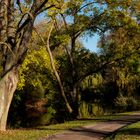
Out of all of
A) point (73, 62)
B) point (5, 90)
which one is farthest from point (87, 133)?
point (73, 62)

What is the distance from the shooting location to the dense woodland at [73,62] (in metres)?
34.2

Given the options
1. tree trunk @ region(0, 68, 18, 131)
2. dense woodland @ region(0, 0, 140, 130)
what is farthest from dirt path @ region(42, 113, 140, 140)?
dense woodland @ region(0, 0, 140, 130)

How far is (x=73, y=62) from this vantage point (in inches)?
1512

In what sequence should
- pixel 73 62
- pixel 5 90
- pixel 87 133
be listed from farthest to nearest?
pixel 73 62 → pixel 5 90 → pixel 87 133

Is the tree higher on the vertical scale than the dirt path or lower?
higher

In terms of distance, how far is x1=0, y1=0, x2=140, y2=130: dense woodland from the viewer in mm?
34156

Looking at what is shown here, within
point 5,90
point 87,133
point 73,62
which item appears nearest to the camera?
point 87,133

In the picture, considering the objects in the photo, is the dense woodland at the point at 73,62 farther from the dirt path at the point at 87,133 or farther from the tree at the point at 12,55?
the dirt path at the point at 87,133

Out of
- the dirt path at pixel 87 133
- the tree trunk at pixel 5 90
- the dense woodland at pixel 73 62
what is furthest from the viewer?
the dense woodland at pixel 73 62

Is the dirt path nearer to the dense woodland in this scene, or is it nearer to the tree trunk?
the tree trunk

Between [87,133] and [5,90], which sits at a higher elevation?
[5,90]

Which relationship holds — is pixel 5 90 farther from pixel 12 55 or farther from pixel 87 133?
pixel 87 133

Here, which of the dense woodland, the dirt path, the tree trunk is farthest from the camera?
the dense woodland

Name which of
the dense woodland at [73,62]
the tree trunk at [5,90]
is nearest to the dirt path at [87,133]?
the tree trunk at [5,90]
